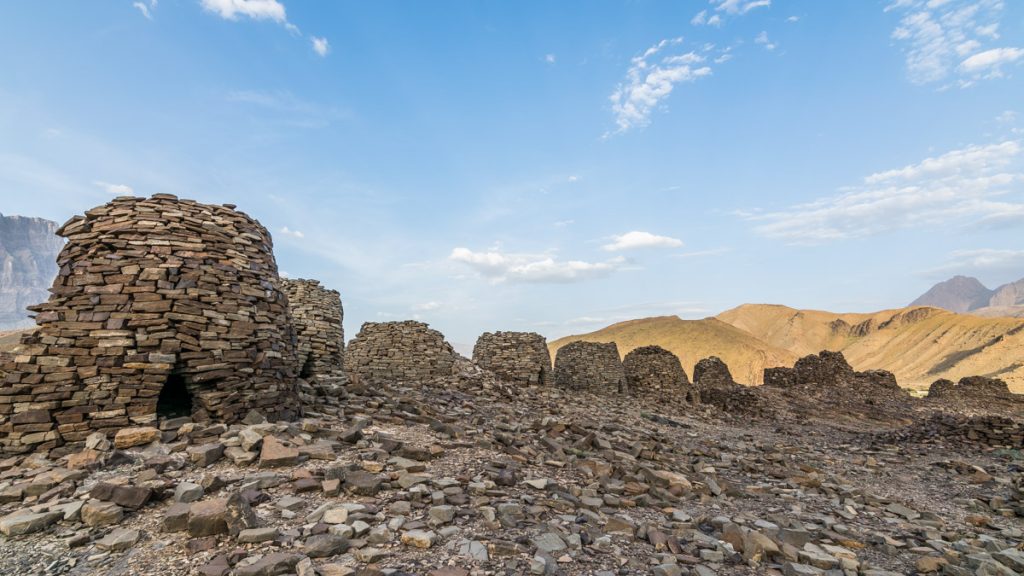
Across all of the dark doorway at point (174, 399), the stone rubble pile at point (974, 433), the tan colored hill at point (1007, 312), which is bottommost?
the stone rubble pile at point (974, 433)

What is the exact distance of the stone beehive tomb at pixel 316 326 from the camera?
12609 mm

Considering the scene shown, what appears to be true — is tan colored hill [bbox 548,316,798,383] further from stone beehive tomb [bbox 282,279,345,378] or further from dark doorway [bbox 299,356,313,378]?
dark doorway [bbox 299,356,313,378]

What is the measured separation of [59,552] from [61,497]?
0.98 metres

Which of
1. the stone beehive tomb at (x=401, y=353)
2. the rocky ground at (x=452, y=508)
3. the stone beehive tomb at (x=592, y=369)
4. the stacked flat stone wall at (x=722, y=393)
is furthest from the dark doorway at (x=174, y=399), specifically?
the stacked flat stone wall at (x=722, y=393)

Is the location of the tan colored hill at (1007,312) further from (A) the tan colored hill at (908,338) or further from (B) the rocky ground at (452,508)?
(B) the rocky ground at (452,508)

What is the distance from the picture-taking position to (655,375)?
23.5 metres

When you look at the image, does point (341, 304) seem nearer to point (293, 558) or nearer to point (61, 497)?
point (61, 497)

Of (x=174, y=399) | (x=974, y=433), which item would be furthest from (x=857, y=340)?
(x=174, y=399)

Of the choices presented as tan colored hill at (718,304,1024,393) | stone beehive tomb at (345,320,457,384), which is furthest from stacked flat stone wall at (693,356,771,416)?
tan colored hill at (718,304,1024,393)

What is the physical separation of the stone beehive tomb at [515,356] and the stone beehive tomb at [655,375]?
5860 mm

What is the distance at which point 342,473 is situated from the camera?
503 cm

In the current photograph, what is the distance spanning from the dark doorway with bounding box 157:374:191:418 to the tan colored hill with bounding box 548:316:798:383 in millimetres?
55917

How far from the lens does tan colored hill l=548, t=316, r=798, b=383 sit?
60406 millimetres

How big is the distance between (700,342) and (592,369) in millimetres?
53168
